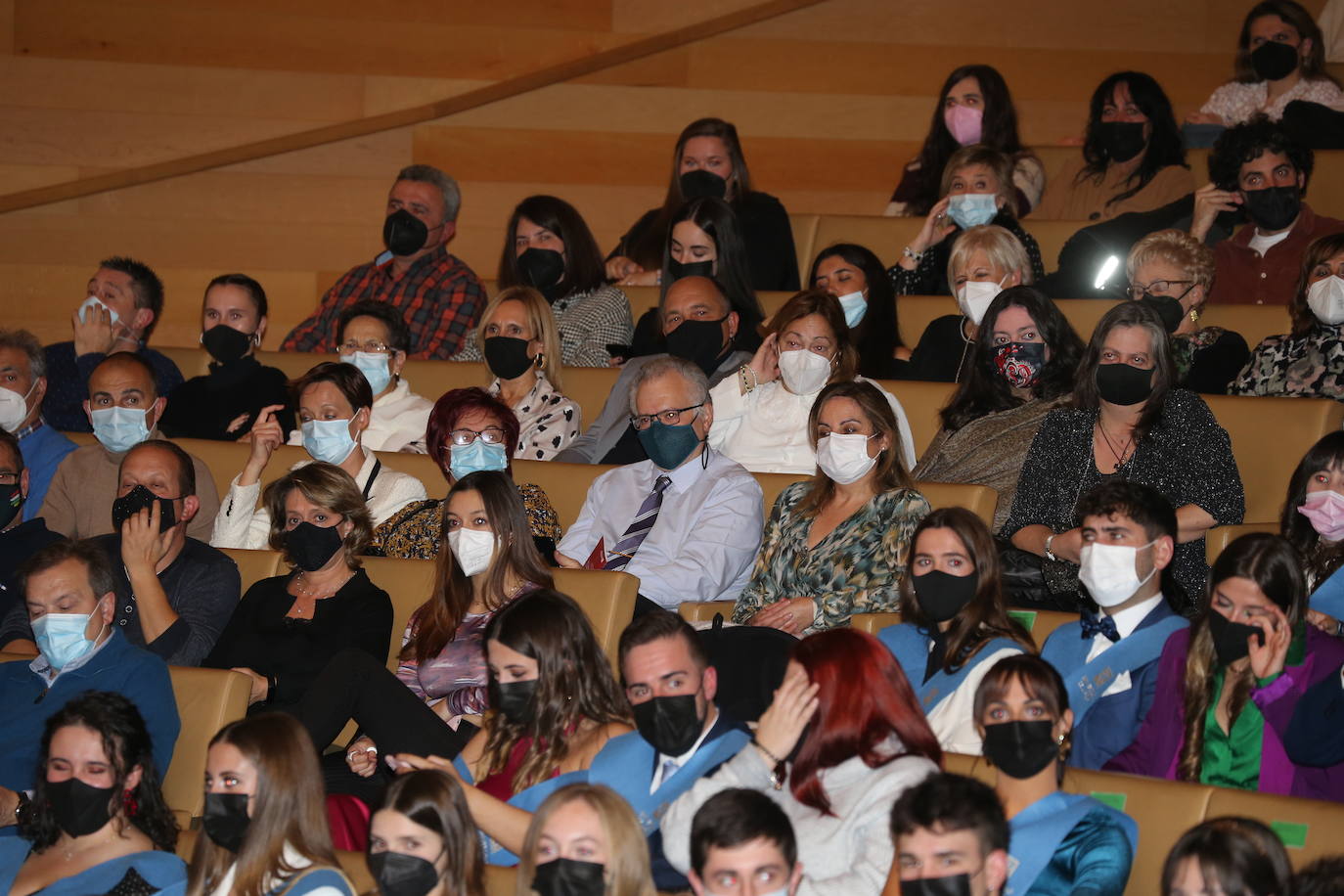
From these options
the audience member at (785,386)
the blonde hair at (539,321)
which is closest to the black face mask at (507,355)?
the blonde hair at (539,321)

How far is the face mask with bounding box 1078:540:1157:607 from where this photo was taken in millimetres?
3080

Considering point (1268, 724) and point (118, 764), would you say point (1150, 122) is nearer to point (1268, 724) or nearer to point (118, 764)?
point (1268, 724)

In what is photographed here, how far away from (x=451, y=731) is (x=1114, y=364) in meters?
1.57

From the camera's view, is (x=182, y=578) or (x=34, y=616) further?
(x=182, y=578)

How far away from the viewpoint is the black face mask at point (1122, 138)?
5.20 metres

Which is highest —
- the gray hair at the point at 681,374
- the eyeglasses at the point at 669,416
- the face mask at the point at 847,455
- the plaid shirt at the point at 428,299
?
the plaid shirt at the point at 428,299

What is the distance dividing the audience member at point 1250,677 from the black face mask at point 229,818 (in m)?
1.50

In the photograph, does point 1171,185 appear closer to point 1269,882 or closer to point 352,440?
point 352,440

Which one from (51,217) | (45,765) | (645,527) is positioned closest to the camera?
(45,765)

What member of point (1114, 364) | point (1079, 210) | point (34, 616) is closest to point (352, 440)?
point (34, 616)

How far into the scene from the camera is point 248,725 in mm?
2787

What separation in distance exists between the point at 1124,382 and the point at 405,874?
1891 millimetres

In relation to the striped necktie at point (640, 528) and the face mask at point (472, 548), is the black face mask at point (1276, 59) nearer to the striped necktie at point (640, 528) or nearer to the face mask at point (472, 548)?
the striped necktie at point (640, 528)

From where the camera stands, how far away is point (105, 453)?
440 centimetres
